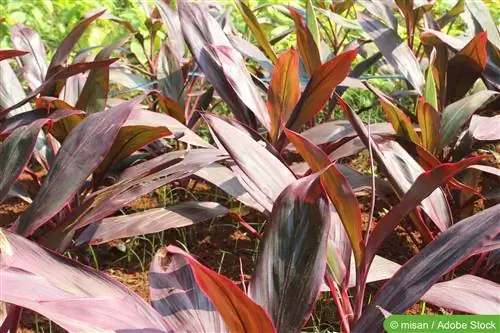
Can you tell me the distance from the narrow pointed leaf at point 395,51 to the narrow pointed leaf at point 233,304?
1069 millimetres

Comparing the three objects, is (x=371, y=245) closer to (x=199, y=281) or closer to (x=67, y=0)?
(x=199, y=281)

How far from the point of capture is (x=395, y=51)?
1.83 metres

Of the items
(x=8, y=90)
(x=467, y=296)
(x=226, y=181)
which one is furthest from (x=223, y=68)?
(x=467, y=296)

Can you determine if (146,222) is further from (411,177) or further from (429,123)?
(429,123)

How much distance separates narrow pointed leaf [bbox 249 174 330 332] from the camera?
91 cm

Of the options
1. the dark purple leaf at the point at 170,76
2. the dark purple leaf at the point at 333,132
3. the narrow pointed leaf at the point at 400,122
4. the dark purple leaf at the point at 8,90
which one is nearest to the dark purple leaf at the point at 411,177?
the narrow pointed leaf at the point at 400,122

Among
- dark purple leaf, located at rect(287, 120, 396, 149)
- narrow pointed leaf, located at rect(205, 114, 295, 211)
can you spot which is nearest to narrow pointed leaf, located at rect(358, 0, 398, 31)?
dark purple leaf, located at rect(287, 120, 396, 149)

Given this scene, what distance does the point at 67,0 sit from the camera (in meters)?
3.54

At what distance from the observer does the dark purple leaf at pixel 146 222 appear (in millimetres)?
1312

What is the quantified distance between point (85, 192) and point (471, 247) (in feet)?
2.80

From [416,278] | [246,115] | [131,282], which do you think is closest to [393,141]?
[246,115]

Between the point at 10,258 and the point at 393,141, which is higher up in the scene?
the point at 10,258

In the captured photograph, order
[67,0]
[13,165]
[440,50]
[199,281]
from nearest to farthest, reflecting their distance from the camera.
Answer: [199,281] < [13,165] < [440,50] < [67,0]

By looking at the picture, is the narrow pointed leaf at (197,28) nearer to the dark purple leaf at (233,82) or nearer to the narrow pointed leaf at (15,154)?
the dark purple leaf at (233,82)
